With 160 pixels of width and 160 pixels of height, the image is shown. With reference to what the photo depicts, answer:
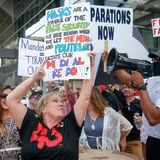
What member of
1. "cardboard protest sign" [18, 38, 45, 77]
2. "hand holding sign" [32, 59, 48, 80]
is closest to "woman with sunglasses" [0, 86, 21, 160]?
"hand holding sign" [32, 59, 48, 80]

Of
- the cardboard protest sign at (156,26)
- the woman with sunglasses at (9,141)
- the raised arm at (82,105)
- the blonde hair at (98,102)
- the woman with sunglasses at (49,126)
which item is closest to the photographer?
the woman with sunglasses at (49,126)

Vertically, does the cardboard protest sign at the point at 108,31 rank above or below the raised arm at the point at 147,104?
above

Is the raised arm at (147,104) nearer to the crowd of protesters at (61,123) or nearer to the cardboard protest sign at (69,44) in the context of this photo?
the crowd of protesters at (61,123)

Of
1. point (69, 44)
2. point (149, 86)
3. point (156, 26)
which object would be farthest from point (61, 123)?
point (156, 26)

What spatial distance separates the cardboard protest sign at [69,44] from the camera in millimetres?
3887

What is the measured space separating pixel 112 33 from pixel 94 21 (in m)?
0.26

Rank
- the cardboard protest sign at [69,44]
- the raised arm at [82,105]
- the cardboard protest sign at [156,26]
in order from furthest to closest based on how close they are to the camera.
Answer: the cardboard protest sign at [156,26] → the cardboard protest sign at [69,44] → the raised arm at [82,105]

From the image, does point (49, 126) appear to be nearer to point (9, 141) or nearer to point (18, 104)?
point (18, 104)

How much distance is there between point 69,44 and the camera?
4.11 metres

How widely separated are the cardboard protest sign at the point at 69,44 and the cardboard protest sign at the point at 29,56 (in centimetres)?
210

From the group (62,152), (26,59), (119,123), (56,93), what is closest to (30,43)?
(26,59)

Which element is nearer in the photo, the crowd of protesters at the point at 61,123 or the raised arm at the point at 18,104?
the crowd of protesters at the point at 61,123

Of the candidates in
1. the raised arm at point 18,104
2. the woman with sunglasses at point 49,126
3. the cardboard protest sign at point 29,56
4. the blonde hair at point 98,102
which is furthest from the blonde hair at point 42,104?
the cardboard protest sign at point 29,56

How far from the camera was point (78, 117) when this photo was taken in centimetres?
350
